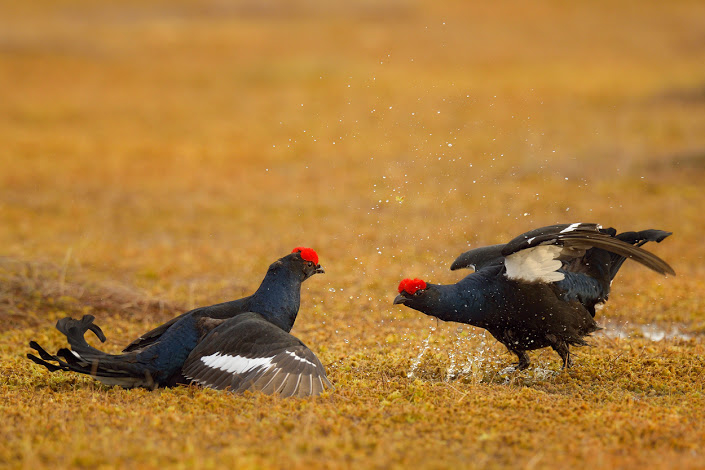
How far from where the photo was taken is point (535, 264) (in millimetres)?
6680

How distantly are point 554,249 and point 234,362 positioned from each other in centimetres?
287

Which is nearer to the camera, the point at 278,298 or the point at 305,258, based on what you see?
the point at 278,298

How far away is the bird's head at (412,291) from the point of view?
682cm

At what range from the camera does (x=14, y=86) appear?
29219 millimetres

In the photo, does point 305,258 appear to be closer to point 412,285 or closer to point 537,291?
point 412,285

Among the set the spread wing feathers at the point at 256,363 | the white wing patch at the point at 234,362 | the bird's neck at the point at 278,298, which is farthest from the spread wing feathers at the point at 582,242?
the white wing patch at the point at 234,362

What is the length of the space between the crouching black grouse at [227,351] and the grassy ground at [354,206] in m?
0.18

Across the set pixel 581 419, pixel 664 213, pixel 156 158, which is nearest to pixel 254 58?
pixel 156 158

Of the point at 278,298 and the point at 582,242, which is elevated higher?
the point at 582,242

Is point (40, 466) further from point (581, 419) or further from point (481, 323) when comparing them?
point (481, 323)

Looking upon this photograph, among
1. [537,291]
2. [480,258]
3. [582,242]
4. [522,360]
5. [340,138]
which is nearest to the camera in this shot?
[582,242]

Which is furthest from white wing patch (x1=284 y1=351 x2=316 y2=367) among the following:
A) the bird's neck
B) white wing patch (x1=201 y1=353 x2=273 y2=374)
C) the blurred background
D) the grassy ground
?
the blurred background

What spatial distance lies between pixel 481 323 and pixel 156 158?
631 inches

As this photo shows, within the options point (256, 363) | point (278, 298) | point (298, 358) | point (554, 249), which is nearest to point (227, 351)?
point (256, 363)
